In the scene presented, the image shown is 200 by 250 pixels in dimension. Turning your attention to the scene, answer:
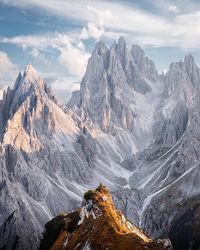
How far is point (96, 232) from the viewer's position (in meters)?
96.5

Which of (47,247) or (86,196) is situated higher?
(86,196)

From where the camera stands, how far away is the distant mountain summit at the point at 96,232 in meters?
84.7

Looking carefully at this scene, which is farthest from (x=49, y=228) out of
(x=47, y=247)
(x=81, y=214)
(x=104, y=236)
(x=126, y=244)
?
(x=126, y=244)

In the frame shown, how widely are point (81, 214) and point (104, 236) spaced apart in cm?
2004

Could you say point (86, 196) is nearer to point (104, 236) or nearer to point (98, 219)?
point (98, 219)

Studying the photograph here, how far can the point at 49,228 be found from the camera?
128125 millimetres

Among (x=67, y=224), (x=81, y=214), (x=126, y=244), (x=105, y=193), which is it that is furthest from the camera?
(x=105, y=193)

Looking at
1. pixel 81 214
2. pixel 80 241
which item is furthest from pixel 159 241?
pixel 81 214

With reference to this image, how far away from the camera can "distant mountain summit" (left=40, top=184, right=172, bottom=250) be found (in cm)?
8469

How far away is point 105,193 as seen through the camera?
127938mm

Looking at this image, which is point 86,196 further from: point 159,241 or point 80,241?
point 159,241

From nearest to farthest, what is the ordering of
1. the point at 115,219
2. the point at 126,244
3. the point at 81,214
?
the point at 126,244
the point at 115,219
the point at 81,214

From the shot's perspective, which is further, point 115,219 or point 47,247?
point 47,247

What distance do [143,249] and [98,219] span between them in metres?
24.5
